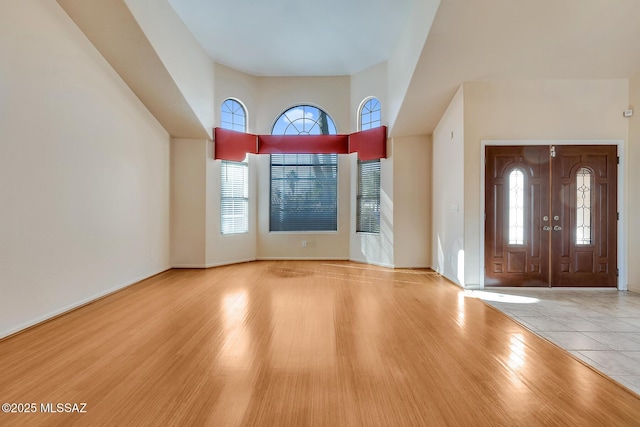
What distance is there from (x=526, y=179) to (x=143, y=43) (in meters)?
5.65

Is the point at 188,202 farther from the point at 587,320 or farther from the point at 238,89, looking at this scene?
the point at 587,320

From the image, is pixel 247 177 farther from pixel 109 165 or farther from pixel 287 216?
pixel 109 165

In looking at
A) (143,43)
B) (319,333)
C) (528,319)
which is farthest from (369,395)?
(143,43)

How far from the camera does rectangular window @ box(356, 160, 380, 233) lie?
718cm

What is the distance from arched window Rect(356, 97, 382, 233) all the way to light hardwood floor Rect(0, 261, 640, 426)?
318 cm

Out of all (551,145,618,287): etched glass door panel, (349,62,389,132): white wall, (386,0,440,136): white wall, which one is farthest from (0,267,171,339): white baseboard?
A: (551,145,618,287): etched glass door panel

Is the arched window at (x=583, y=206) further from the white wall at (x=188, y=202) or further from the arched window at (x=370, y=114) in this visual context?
the white wall at (x=188, y=202)

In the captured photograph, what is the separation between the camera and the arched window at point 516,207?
4.97 metres

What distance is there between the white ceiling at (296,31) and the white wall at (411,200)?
1.92 m

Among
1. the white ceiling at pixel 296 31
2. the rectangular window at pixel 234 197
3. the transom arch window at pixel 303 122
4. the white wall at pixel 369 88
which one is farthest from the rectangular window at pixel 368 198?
the rectangular window at pixel 234 197

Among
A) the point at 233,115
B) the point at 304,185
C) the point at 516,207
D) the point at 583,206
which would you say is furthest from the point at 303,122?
the point at 583,206

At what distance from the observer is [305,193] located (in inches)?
303

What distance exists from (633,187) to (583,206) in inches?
27.4

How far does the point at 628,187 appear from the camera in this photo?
4.89 metres
